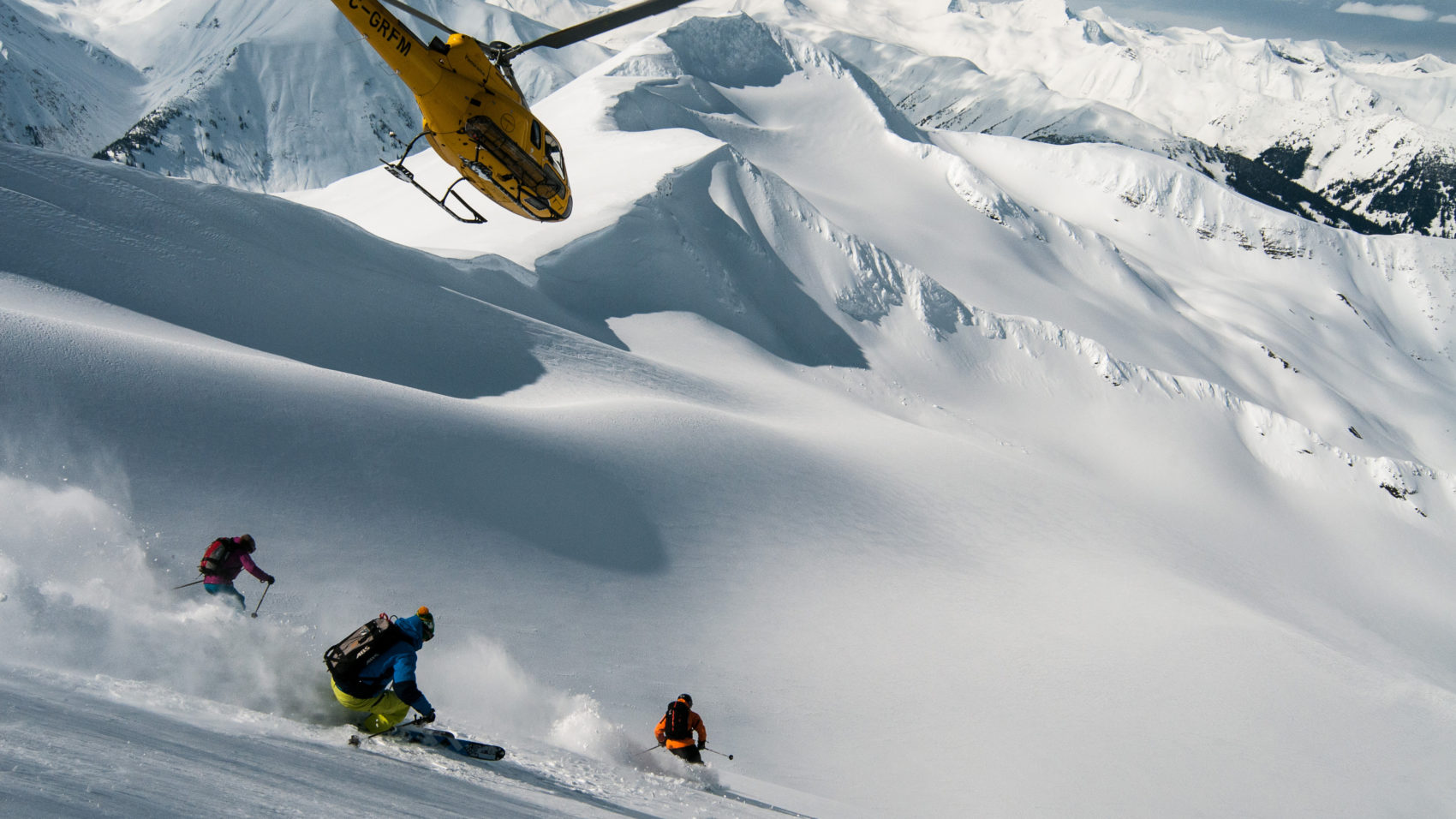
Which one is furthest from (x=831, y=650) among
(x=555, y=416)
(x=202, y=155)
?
(x=202, y=155)

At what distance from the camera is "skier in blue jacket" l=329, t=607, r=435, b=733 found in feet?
26.9

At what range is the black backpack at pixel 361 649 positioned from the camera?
8195 millimetres

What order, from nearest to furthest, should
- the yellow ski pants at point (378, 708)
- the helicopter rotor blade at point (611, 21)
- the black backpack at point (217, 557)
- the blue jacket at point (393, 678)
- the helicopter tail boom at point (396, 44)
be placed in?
the blue jacket at point (393, 678) < the yellow ski pants at point (378, 708) < the black backpack at point (217, 557) < the helicopter rotor blade at point (611, 21) < the helicopter tail boom at point (396, 44)

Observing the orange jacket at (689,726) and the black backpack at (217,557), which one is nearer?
the black backpack at (217,557)

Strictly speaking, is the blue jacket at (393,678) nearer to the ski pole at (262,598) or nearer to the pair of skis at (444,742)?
the pair of skis at (444,742)

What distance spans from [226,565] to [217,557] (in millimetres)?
143

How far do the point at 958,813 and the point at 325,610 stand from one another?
10.00m

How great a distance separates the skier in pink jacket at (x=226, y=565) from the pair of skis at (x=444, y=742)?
10.2 feet

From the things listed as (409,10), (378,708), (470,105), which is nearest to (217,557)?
(378,708)

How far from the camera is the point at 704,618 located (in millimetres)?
15969

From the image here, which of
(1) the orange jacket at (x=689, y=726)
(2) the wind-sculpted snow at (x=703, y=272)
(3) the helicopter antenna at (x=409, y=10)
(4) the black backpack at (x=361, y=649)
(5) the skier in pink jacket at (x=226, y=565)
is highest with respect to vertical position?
(2) the wind-sculpted snow at (x=703, y=272)

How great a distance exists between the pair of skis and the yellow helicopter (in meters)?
10.4

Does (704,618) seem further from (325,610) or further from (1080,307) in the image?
(1080,307)

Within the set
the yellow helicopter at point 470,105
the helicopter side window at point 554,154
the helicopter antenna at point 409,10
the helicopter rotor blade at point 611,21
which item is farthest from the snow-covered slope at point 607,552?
the helicopter rotor blade at point 611,21
